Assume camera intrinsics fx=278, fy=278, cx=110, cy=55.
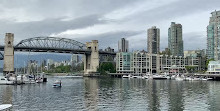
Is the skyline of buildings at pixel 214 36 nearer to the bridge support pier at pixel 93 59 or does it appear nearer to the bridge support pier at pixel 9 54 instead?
the bridge support pier at pixel 93 59

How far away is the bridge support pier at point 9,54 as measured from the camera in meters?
154

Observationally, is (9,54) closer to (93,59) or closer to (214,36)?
(93,59)

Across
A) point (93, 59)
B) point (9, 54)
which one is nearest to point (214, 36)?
point (93, 59)

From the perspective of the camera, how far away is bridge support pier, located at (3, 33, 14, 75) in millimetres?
153875

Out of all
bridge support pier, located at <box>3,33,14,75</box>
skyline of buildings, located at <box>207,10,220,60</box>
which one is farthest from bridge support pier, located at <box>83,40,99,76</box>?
skyline of buildings, located at <box>207,10,220,60</box>

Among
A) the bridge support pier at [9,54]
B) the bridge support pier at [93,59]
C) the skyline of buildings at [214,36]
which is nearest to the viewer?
the bridge support pier at [9,54]

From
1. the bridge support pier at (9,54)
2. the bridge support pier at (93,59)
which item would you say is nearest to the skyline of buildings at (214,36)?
the bridge support pier at (93,59)

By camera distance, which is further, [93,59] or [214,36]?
[93,59]

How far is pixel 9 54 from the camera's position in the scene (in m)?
156

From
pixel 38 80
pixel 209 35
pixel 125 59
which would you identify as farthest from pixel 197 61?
pixel 38 80

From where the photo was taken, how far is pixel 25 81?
9081 cm

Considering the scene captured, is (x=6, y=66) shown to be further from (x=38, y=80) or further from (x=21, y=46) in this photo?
(x=38, y=80)

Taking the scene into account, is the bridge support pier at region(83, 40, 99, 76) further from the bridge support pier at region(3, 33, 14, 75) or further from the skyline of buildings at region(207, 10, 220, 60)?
the skyline of buildings at region(207, 10, 220, 60)

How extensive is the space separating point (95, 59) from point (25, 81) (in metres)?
102
